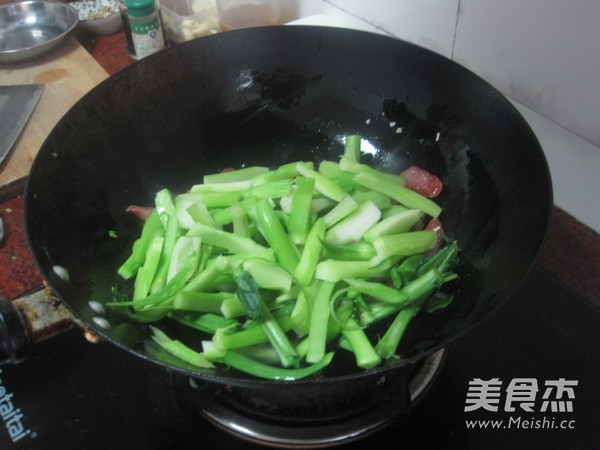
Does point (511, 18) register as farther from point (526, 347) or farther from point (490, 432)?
point (490, 432)

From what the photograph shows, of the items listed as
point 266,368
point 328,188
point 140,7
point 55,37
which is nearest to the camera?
point 266,368

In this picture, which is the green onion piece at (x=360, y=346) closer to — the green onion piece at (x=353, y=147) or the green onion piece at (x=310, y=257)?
the green onion piece at (x=310, y=257)

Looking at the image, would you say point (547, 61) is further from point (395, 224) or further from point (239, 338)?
point (239, 338)

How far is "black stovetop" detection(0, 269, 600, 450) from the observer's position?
0.83m

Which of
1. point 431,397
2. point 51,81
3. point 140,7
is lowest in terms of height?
point 431,397

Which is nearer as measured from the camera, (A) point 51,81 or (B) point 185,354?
(B) point 185,354

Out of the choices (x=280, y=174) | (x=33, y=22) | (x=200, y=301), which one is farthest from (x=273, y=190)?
(x=33, y=22)

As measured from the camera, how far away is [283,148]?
1144 mm

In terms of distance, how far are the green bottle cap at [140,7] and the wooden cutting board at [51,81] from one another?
0.69 ft

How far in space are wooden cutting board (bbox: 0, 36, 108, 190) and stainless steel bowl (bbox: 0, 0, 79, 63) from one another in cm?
6

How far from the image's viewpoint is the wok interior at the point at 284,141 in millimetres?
793

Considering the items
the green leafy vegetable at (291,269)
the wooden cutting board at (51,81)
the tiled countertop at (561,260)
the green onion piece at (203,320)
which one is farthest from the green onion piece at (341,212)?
the wooden cutting board at (51,81)

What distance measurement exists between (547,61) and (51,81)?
126 cm

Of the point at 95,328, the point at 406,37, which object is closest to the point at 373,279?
the point at 95,328
